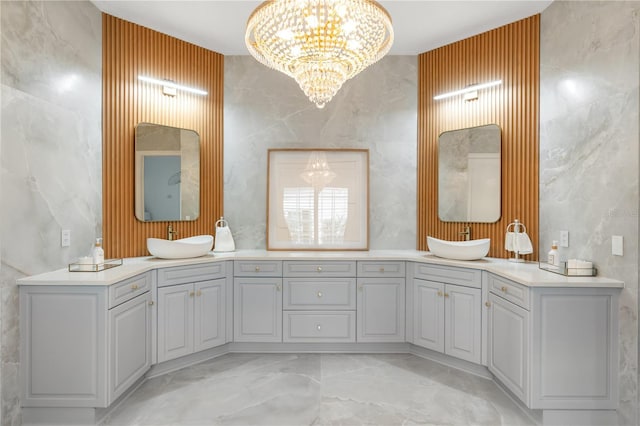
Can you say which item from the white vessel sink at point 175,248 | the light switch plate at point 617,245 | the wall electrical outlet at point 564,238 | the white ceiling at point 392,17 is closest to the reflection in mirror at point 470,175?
the wall electrical outlet at point 564,238

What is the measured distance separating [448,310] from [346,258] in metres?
1.03

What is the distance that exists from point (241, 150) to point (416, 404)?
2.99m

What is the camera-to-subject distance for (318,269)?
3.44 meters

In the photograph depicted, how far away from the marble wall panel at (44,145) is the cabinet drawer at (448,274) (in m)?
2.95

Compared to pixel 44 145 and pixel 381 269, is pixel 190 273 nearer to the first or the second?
pixel 44 145

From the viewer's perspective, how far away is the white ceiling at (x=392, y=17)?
10.0 ft

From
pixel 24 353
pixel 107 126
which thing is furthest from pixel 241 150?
pixel 24 353

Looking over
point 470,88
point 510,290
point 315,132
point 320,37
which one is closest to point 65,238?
point 320,37

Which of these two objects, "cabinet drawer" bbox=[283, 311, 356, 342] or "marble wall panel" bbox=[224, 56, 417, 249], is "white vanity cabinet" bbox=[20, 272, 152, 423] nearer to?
"cabinet drawer" bbox=[283, 311, 356, 342]

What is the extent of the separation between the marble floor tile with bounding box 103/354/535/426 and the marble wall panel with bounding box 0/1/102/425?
100 cm

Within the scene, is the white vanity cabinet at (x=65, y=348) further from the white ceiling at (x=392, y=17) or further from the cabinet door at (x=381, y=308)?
the white ceiling at (x=392, y=17)

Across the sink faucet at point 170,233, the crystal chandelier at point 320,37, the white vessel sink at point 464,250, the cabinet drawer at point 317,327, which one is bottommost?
the cabinet drawer at point 317,327

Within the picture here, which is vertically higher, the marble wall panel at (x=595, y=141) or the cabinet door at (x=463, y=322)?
the marble wall panel at (x=595, y=141)

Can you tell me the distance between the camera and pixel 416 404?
8.39 feet
